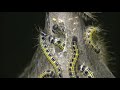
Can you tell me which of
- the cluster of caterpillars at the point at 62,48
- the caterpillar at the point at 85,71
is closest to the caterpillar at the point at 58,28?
the cluster of caterpillars at the point at 62,48

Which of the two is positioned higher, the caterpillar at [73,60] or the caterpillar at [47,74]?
the caterpillar at [73,60]

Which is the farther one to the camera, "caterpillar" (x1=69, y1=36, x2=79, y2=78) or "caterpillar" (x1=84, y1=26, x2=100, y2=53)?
"caterpillar" (x1=84, y1=26, x2=100, y2=53)

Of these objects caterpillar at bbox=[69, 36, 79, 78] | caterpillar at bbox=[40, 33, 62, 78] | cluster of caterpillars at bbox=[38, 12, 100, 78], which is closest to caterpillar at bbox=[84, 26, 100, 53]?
cluster of caterpillars at bbox=[38, 12, 100, 78]

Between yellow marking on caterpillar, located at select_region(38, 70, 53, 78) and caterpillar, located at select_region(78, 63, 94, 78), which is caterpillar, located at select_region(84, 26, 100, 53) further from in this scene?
yellow marking on caterpillar, located at select_region(38, 70, 53, 78)

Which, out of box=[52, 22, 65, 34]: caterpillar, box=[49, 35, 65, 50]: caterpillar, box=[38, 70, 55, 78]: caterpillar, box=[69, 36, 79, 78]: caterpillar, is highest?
box=[52, 22, 65, 34]: caterpillar

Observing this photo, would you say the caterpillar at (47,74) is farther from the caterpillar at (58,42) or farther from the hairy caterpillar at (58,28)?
the hairy caterpillar at (58,28)
